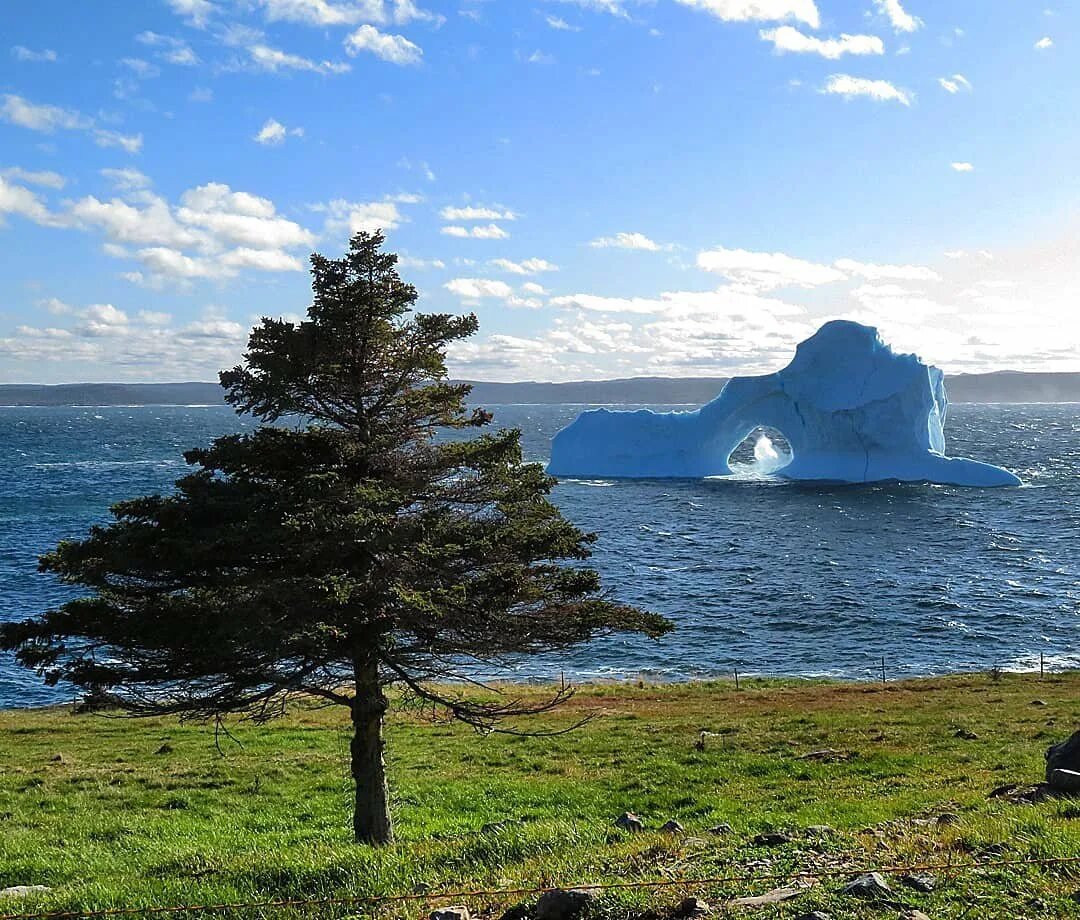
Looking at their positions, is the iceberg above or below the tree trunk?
above

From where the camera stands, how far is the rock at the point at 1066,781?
11031 mm

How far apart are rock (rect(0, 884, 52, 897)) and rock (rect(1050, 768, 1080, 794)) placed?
11824 mm

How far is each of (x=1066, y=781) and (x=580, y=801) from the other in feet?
23.3

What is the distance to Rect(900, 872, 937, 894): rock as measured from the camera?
7309 millimetres

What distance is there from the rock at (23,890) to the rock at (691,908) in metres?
6.95

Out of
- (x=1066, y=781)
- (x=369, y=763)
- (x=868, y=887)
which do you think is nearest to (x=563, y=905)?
(x=868, y=887)

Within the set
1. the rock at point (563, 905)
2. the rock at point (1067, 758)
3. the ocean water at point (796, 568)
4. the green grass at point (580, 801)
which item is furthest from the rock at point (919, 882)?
the ocean water at point (796, 568)

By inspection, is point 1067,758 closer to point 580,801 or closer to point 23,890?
point 580,801

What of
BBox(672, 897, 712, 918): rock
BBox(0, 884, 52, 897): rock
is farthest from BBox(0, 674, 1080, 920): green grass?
BBox(0, 884, 52, 897): rock

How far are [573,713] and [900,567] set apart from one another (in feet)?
101

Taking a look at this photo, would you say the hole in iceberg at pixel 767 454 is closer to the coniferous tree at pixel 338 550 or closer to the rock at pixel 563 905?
the coniferous tree at pixel 338 550

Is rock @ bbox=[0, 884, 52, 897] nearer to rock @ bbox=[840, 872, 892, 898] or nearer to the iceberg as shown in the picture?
rock @ bbox=[840, 872, 892, 898]

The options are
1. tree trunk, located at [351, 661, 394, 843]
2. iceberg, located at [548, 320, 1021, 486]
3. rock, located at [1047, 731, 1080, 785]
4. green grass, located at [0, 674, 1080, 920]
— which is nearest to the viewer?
green grass, located at [0, 674, 1080, 920]

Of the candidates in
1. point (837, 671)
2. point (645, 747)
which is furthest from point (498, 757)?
point (837, 671)
